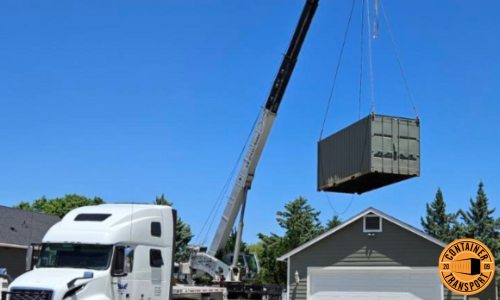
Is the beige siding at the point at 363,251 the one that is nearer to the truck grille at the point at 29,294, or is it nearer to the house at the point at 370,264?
the house at the point at 370,264

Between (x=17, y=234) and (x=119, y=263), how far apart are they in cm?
2123

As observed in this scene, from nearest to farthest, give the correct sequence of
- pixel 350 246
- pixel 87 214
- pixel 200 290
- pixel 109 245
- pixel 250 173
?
pixel 109 245
pixel 87 214
pixel 200 290
pixel 350 246
pixel 250 173

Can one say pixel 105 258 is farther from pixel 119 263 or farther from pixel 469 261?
pixel 469 261

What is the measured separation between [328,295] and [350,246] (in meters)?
2.02

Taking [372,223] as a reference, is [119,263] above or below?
below

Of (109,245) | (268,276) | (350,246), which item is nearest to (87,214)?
(109,245)

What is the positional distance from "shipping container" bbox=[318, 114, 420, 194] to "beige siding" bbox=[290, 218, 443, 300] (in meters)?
3.92

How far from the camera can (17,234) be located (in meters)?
32.6

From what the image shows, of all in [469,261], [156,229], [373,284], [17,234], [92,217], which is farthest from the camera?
[17,234]

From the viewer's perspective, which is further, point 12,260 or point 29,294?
point 12,260

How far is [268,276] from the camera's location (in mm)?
40781

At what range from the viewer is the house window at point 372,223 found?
23297mm

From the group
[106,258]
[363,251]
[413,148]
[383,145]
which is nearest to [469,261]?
[383,145]

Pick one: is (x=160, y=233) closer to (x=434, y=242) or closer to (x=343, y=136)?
(x=343, y=136)
